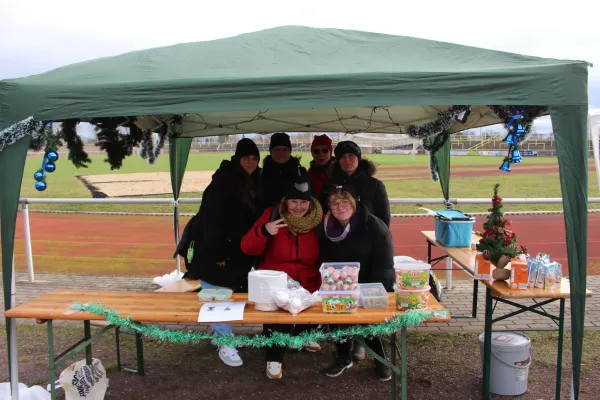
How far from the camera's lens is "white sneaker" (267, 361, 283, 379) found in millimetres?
3705

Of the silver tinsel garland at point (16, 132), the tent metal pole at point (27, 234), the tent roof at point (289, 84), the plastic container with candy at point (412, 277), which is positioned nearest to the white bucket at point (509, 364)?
the plastic container with candy at point (412, 277)

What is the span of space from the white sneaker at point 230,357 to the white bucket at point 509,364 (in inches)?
78.3

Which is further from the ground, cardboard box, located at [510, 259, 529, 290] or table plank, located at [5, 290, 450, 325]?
cardboard box, located at [510, 259, 529, 290]

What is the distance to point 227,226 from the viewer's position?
3.84 m

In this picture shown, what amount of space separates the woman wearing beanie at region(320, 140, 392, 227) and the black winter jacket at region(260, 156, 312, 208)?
34 centimetres

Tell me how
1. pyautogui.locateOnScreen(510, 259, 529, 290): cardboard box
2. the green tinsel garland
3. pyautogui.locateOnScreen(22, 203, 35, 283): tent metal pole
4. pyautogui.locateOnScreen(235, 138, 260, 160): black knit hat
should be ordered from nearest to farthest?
the green tinsel garland → pyautogui.locateOnScreen(510, 259, 529, 290): cardboard box → pyautogui.locateOnScreen(235, 138, 260, 160): black knit hat → pyautogui.locateOnScreen(22, 203, 35, 283): tent metal pole

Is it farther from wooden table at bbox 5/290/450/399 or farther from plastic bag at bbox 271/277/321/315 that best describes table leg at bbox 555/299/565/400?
plastic bag at bbox 271/277/321/315

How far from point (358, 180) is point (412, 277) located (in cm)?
138

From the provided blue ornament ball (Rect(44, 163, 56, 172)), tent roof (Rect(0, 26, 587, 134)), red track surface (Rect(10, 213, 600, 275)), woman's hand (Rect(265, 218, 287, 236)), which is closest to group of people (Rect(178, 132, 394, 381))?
woman's hand (Rect(265, 218, 287, 236))

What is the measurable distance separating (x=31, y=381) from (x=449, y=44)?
13.6 feet

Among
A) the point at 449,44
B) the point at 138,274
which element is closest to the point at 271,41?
the point at 449,44

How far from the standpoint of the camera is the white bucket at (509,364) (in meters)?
3.36

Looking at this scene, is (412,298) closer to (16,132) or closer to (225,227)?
(225,227)

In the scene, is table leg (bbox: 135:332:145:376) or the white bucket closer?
the white bucket
